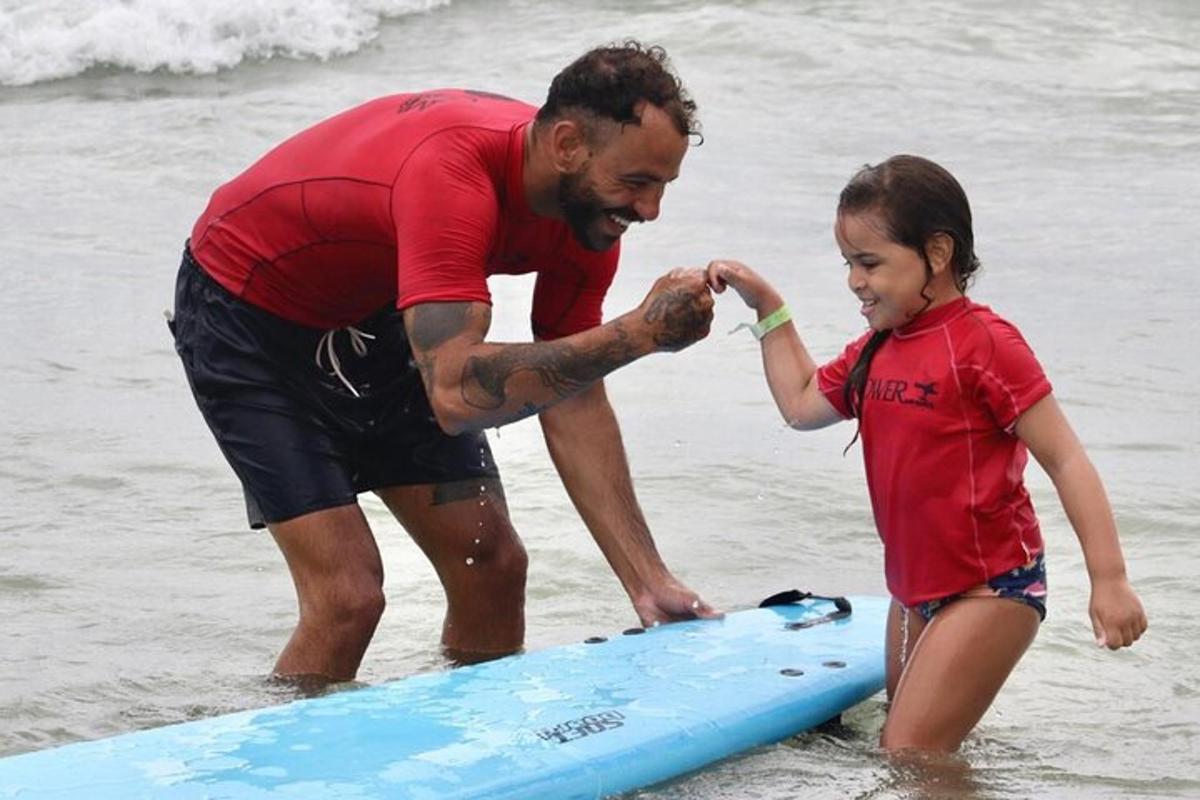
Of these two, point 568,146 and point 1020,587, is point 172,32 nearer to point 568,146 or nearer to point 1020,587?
point 568,146

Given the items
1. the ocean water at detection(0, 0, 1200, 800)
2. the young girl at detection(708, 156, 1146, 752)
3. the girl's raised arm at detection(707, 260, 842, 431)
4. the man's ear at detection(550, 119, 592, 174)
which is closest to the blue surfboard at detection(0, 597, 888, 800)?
the ocean water at detection(0, 0, 1200, 800)

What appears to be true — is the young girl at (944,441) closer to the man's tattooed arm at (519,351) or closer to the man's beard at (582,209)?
the man's tattooed arm at (519,351)

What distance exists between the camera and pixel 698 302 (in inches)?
165

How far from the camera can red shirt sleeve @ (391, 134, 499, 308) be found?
164 inches

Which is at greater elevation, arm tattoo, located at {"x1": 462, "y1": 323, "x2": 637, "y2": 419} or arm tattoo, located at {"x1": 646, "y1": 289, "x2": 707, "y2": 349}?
arm tattoo, located at {"x1": 646, "y1": 289, "x2": 707, "y2": 349}

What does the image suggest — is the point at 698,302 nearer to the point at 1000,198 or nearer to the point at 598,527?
the point at 598,527

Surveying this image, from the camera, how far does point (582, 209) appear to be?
4.38m

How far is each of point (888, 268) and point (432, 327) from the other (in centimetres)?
99

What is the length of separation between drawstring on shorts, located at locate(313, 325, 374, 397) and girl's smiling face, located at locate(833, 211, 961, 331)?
4.06ft

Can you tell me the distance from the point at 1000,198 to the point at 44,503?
6789mm

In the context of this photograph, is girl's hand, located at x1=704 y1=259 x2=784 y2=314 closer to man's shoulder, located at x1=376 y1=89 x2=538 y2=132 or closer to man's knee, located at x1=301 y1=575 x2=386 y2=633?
man's shoulder, located at x1=376 y1=89 x2=538 y2=132

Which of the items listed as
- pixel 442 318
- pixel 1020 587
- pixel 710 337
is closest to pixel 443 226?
pixel 442 318

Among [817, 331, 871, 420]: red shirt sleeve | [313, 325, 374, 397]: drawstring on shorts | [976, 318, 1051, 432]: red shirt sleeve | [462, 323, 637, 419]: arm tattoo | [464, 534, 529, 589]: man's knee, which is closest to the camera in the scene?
[976, 318, 1051, 432]: red shirt sleeve

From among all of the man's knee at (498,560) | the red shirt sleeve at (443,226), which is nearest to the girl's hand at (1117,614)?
the red shirt sleeve at (443,226)
